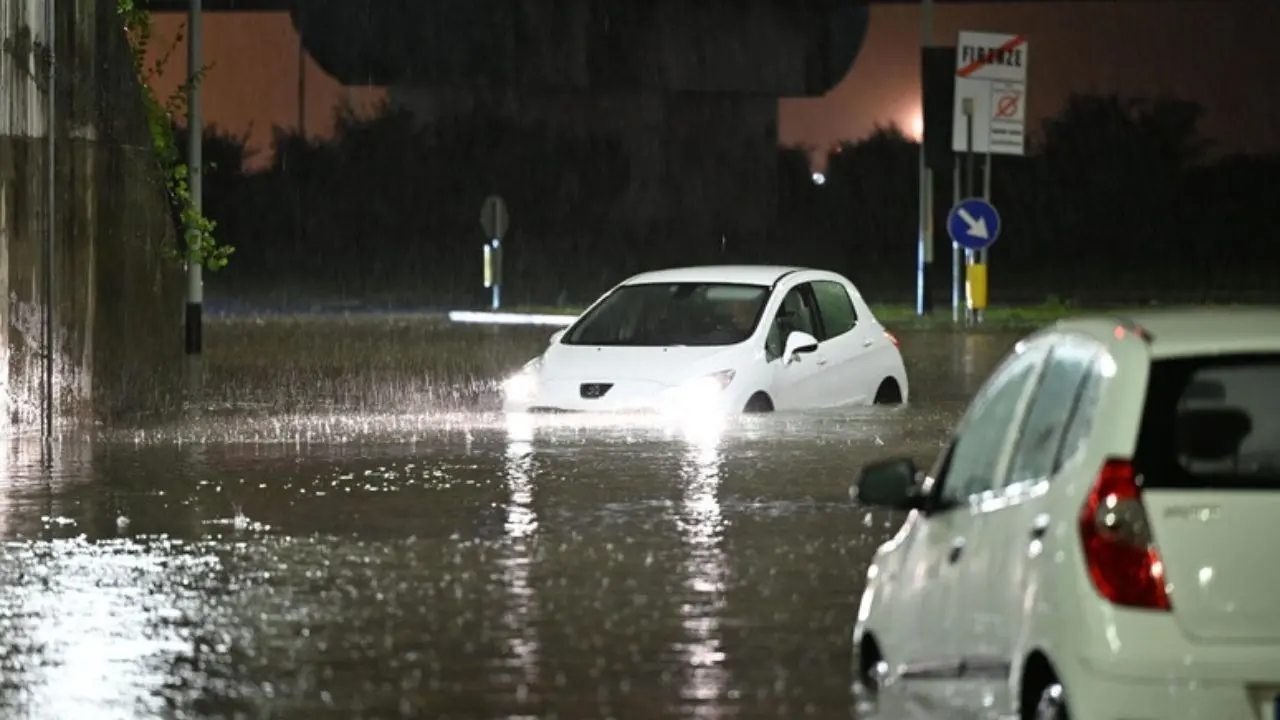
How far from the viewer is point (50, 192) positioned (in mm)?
22531

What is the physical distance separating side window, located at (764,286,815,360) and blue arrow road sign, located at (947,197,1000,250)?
58.4 feet

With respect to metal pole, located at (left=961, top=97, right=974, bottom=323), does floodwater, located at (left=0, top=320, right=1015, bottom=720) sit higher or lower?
lower

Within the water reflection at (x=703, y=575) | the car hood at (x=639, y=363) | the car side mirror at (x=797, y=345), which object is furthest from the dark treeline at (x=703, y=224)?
the water reflection at (x=703, y=575)

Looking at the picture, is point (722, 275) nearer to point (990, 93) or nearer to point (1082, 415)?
point (1082, 415)

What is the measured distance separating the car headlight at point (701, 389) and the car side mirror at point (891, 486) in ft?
42.8

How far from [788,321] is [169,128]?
7526mm

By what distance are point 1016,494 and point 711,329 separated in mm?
15087

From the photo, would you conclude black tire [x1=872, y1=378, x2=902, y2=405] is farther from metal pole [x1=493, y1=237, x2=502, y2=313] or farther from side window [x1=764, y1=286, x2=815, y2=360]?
metal pole [x1=493, y1=237, x2=502, y2=313]

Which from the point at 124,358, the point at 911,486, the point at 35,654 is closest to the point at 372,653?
the point at 35,654

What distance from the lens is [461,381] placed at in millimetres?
30078

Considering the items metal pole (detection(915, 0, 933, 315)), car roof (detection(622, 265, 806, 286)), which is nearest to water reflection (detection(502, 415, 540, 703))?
car roof (detection(622, 265, 806, 286))

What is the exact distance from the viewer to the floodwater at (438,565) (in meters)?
9.80

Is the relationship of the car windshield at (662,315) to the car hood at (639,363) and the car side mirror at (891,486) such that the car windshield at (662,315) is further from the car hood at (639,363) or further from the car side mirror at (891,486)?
the car side mirror at (891,486)

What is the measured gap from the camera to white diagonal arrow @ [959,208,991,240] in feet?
133
